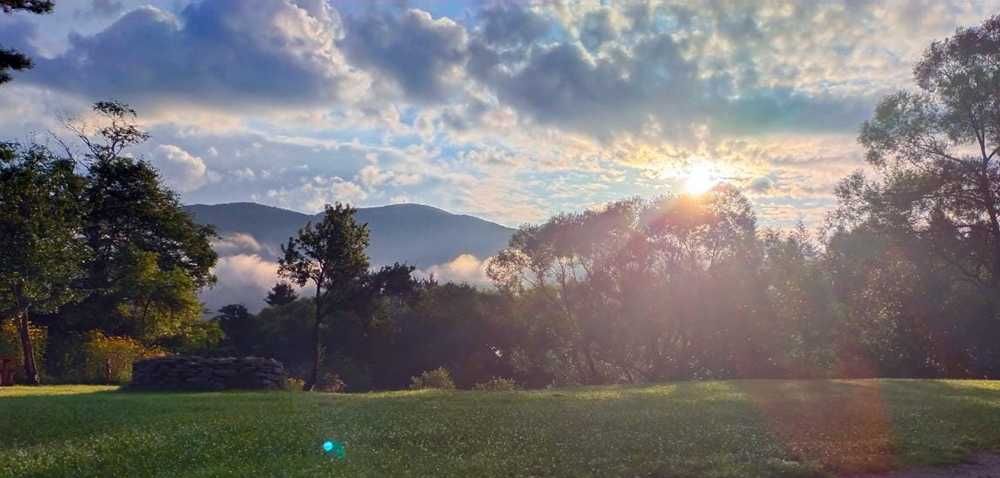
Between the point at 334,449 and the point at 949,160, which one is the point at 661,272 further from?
the point at 334,449

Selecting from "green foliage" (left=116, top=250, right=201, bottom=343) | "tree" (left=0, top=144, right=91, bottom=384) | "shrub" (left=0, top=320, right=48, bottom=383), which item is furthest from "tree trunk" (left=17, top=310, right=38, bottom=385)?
"green foliage" (left=116, top=250, right=201, bottom=343)

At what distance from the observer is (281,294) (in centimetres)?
10950

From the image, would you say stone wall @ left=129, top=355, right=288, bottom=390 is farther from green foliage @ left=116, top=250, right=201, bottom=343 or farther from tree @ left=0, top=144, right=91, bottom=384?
green foliage @ left=116, top=250, right=201, bottom=343

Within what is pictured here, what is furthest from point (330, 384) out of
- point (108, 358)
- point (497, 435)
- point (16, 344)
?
point (497, 435)

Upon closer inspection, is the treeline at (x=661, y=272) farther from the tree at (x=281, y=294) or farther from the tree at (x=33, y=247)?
the tree at (x=281, y=294)

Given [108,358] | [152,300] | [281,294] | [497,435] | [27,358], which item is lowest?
[497,435]

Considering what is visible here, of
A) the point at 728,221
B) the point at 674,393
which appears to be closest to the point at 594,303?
the point at 728,221

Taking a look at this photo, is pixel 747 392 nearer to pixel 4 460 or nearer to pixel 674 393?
pixel 674 393

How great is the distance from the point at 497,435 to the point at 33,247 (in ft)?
132

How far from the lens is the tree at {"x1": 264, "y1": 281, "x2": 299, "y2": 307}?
355ft

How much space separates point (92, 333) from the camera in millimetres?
53375

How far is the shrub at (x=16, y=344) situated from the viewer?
163 feet

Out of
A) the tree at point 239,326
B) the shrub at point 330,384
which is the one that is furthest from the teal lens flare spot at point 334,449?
the tree at point 239,326

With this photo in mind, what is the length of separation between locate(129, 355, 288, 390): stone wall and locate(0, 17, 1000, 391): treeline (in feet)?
43.4
